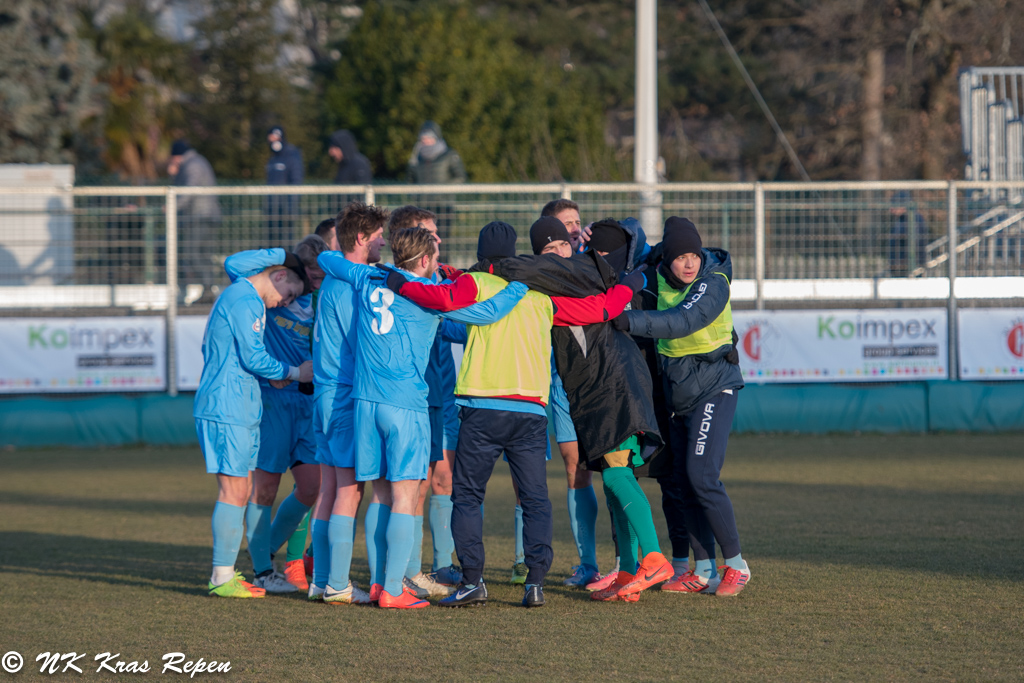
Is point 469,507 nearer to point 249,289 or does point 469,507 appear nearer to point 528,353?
point 528,353

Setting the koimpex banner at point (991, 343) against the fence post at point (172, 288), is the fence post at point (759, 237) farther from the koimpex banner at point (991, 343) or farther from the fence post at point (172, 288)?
the fence post at point (172, 288)

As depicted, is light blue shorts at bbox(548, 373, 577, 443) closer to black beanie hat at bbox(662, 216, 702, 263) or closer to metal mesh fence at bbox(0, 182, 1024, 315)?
black beanie hat at bbox(662, 216, 702, 263)

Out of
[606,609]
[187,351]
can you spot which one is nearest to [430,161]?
[187,351]

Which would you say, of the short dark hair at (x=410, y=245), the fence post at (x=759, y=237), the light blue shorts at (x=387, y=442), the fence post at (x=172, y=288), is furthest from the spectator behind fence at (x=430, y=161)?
the light blue shorts at (x=387, y=442)

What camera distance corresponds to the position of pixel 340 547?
18.9 ft

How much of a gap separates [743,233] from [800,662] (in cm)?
923

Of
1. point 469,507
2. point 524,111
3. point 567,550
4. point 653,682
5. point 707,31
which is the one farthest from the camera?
point 707,31

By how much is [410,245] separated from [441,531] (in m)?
1.65

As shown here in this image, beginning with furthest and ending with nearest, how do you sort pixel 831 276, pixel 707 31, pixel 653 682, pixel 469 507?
pixel 707 31, pixel 831 276, pixel 469 507, pixel 653 682

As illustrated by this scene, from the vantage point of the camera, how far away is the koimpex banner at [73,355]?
1275cm

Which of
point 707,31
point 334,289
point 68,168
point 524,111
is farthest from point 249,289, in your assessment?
point 707,31

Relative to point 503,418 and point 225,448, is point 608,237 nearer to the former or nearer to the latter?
point 503,418

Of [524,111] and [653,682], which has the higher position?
[524,111]

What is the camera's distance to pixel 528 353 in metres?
5.72
